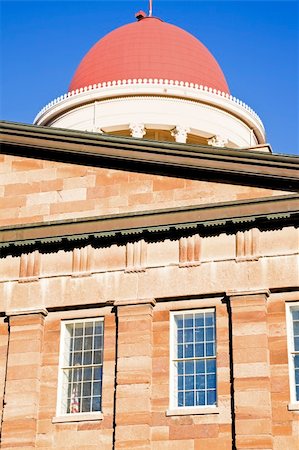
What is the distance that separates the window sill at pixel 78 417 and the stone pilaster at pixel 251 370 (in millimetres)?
3450

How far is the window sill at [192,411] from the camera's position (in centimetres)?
2350

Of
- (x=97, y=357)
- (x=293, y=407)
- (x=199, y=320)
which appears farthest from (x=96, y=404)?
(x=293, y=407)

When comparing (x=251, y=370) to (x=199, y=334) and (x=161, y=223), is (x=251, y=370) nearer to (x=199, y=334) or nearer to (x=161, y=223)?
(x=199, y=334)

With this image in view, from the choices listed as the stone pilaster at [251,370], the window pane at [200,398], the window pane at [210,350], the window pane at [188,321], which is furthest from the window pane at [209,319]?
the window pane at [200,398]

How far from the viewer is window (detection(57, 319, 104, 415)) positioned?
25.0 m

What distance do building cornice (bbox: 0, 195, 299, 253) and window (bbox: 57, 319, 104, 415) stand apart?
228 centimetres

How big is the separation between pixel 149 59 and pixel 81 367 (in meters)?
20.5

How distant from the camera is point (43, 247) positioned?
26469mm

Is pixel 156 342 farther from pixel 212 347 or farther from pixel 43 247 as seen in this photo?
pixel 43 247

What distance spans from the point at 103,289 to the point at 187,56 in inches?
787

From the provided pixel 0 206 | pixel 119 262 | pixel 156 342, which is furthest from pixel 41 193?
pixel 156 342

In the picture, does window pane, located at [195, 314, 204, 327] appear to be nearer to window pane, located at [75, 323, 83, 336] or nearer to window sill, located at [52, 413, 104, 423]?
window pane, located at [75, 323, 83, 336]

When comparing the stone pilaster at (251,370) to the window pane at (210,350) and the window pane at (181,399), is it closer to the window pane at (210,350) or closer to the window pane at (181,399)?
the window pane at (210,350)

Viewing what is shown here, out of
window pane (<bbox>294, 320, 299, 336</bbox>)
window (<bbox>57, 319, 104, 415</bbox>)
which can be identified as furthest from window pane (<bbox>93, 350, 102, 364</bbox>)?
window pane (<bbox>294, 320, 299, 336</bbox>)
